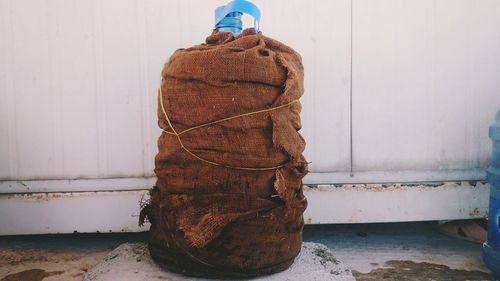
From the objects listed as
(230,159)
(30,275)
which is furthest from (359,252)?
(30,275)

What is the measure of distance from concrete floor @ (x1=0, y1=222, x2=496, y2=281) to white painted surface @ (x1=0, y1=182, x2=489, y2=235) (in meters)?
0.10

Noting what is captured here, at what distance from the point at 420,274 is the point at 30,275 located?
1.44 metres

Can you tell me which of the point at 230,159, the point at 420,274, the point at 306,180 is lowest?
the point at 420,274

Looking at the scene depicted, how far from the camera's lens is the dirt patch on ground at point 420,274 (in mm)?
1601

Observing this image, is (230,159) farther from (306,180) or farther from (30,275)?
(30,275)

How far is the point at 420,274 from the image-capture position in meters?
1.64

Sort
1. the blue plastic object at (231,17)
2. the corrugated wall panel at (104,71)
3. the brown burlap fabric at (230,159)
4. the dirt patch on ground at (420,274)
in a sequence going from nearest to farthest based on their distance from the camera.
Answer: the brown burlap fabric at (230,159)
the blue plastic object at (231,17)
the dirt patch on ground at (420,274)
the corrugated wall panel at (104,71)

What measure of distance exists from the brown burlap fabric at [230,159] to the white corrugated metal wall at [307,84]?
0.54m

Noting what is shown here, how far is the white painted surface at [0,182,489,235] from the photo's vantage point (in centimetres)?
190

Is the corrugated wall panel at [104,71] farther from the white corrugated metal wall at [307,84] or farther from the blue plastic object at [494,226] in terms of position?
the blue plastic object at [494,226]

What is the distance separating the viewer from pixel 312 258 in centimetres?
155

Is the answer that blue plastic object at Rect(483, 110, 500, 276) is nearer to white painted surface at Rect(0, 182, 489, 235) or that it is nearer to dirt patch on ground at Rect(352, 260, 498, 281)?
dirt patch on ground at Rect(352, 260, 498, 281)

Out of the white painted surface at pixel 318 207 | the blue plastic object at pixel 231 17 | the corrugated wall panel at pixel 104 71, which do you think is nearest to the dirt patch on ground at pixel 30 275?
the white painted surface at pixel 318 207

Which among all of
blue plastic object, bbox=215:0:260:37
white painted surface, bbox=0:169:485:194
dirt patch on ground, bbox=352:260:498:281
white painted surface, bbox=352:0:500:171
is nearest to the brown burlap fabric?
blue plastic object, bbox=215:0:260:37
